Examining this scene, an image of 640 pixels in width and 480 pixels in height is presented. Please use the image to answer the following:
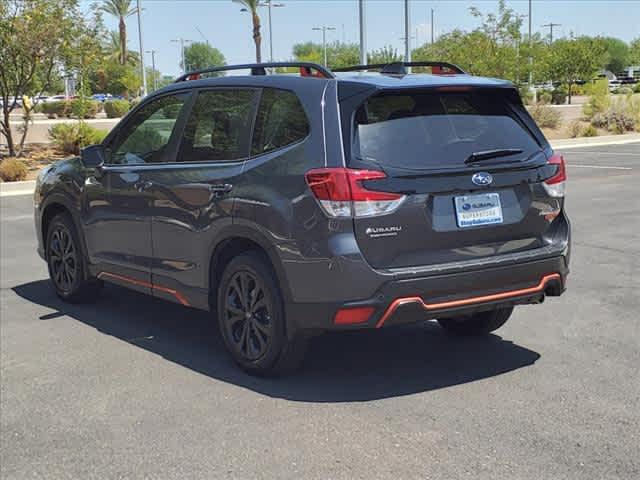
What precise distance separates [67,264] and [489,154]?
409cm

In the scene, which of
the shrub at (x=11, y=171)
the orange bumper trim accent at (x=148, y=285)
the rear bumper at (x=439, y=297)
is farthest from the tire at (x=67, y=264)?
the shrub at (x=11, y=171)

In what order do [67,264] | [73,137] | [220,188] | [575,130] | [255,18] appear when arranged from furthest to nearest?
[255,18] → [575,130] → [73,137] → [67,264] → [220,188]

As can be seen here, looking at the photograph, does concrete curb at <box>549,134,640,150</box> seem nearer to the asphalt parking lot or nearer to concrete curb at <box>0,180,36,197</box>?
concrete curb at <box>0,180,36,197</box>

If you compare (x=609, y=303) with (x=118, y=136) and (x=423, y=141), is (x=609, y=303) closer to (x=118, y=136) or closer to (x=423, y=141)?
(x=423, y=141)

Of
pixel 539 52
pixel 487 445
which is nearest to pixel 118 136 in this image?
pixel 487 445

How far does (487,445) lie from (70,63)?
2080cm

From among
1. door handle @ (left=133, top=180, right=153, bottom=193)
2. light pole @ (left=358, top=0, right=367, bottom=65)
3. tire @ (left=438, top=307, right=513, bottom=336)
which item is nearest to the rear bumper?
tire @ (left=438, top=307, right=513, bottom=336)

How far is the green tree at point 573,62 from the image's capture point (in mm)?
58719

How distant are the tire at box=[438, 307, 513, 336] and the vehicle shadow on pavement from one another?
0.09 m

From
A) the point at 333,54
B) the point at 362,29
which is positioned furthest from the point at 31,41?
the point at 333,54

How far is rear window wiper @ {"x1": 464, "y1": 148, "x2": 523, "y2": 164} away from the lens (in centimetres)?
507

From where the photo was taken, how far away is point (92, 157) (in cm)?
687

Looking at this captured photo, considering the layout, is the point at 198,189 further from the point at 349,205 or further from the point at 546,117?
the point at 546,117

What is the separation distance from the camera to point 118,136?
22.7ft
